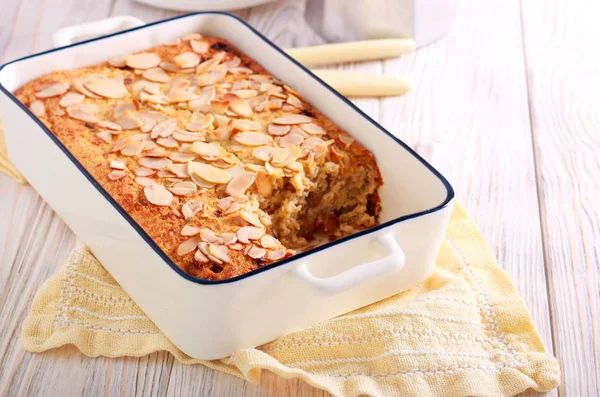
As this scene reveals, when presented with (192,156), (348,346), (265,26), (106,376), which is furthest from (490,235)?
(265,26)

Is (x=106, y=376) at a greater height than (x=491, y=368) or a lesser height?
lesser

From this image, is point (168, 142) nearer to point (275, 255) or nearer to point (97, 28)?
point (275, 255)

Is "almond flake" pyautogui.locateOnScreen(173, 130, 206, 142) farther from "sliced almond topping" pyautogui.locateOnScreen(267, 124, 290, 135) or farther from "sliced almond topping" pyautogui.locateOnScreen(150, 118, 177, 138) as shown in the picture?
"sliced almond topping" pyautogui.locateOnScreen(267, 124, 290, 135)

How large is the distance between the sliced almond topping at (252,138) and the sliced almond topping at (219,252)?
0.34 meters

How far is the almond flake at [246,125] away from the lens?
6.08ft

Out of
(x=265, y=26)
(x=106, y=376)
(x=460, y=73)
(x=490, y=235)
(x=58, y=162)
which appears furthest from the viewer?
(x=265, y=26)

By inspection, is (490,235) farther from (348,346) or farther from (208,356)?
(208,356)

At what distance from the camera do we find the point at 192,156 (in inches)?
69.9

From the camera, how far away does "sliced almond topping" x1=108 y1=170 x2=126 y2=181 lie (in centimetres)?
170

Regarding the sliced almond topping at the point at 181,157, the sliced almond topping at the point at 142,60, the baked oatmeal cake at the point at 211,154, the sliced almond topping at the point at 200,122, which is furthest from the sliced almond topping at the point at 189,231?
the sliced almond topping at the point at 142,60

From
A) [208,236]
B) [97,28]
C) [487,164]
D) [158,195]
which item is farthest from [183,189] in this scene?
[487,164]

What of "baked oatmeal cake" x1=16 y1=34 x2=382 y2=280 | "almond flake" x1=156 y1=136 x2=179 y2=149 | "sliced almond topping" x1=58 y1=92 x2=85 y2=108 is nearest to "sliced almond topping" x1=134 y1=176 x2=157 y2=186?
"baked oatmeal cake" x1=16 y1=34 x2=382 y2=280

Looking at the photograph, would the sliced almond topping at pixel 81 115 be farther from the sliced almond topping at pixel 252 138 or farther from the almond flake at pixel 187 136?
the sliced almond topping at pixel 252 138

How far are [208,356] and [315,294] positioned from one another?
0.24 m
